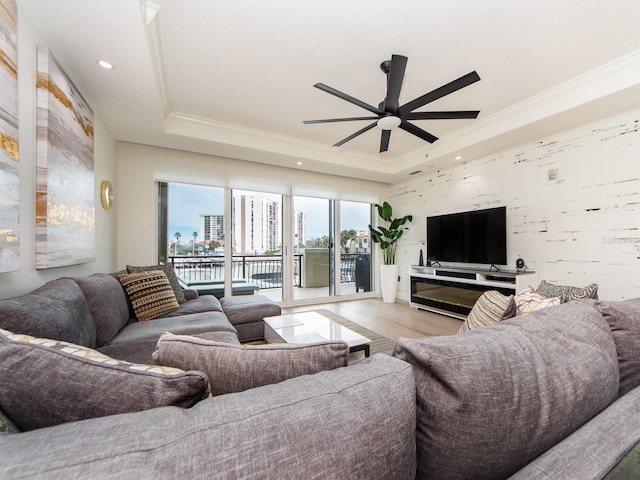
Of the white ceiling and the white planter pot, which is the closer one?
the white ceiling

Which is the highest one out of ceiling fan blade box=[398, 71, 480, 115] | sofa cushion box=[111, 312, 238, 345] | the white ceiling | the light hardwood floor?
the white ceiling

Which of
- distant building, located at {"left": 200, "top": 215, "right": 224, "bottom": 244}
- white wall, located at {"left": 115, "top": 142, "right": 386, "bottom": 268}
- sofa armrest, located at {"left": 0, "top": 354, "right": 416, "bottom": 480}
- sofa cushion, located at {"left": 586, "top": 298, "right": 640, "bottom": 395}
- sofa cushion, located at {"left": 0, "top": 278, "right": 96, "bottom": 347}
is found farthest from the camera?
distant building, located at {"left": 200, "top": 215, "right": 224, "bottom": 244}

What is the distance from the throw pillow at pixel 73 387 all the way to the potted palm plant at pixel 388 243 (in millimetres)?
4777

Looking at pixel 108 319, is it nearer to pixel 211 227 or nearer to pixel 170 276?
pixel 170 276

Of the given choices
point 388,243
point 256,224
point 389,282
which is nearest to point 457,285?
point 389,282

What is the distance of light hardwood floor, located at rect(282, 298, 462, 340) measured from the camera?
11.0 feet

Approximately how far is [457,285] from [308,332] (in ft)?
8.97

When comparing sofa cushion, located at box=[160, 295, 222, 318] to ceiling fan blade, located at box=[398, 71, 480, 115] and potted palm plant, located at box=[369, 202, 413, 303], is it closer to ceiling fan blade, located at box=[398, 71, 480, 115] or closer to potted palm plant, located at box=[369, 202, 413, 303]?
ceiling fan blade, located at box=[398, 71, 480, 115]

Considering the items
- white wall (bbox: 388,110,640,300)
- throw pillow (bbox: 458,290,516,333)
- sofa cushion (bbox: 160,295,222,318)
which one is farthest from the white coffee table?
white wall (bbox: 388,110,640,300)

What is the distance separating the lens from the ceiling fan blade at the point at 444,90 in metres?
1.84

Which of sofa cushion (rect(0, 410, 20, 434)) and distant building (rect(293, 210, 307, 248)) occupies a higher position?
distant building (rect(293, 210, 307, 248))

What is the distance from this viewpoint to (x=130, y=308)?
2.31m

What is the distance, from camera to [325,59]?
2.31 m

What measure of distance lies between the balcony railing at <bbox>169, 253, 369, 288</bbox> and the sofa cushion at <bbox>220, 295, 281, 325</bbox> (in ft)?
4.67
